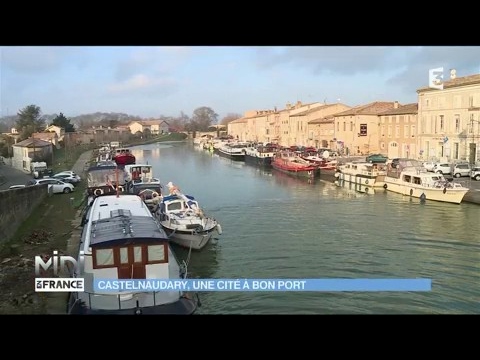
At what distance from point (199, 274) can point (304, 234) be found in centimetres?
93

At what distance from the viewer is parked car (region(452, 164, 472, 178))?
16.9 ft

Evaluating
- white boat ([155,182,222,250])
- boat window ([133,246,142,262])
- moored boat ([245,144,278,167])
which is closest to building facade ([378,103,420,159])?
moored boat ([245,144,278,167])

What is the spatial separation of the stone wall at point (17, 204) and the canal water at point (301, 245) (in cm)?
77

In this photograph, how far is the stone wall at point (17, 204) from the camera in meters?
3.49

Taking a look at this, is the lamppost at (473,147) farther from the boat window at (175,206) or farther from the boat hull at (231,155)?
the boat window at (175,206)

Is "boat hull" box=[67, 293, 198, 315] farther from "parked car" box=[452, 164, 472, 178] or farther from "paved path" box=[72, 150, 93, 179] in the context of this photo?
"parked car" box=[452, 164, 472, 178]

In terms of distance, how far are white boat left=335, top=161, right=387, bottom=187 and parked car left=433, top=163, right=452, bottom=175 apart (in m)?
0.52

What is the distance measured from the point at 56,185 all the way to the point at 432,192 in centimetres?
487

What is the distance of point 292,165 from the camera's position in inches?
180

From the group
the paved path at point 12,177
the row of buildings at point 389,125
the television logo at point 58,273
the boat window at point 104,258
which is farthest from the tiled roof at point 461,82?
the paved path at point 12,177

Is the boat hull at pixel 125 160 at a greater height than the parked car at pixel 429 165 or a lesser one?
greater

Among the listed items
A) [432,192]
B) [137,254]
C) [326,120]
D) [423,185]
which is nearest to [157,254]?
[137,254]

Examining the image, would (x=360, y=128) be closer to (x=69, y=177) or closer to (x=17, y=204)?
(x=69, y=177)
